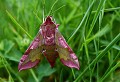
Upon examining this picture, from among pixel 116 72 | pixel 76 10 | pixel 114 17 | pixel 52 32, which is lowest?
pixel 116 72

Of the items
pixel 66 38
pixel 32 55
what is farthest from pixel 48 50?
pixel 66 38

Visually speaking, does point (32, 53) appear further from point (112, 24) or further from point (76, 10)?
point (112, 24)

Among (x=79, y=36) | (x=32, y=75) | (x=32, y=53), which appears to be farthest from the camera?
(x=79, y=36)

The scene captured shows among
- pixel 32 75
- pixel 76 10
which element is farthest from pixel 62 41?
pixel 76 10

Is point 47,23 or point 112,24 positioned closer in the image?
point 47,23

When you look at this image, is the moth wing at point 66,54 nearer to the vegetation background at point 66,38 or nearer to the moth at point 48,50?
the moth at point 48,50

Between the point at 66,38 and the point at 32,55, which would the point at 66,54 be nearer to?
the point at 32,55

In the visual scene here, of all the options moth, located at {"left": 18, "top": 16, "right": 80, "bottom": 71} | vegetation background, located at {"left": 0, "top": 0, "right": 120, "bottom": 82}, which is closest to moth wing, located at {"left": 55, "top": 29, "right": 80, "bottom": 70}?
moth, located at {"left": 18, "top": 16, "right": 80, "bottom": 71}
